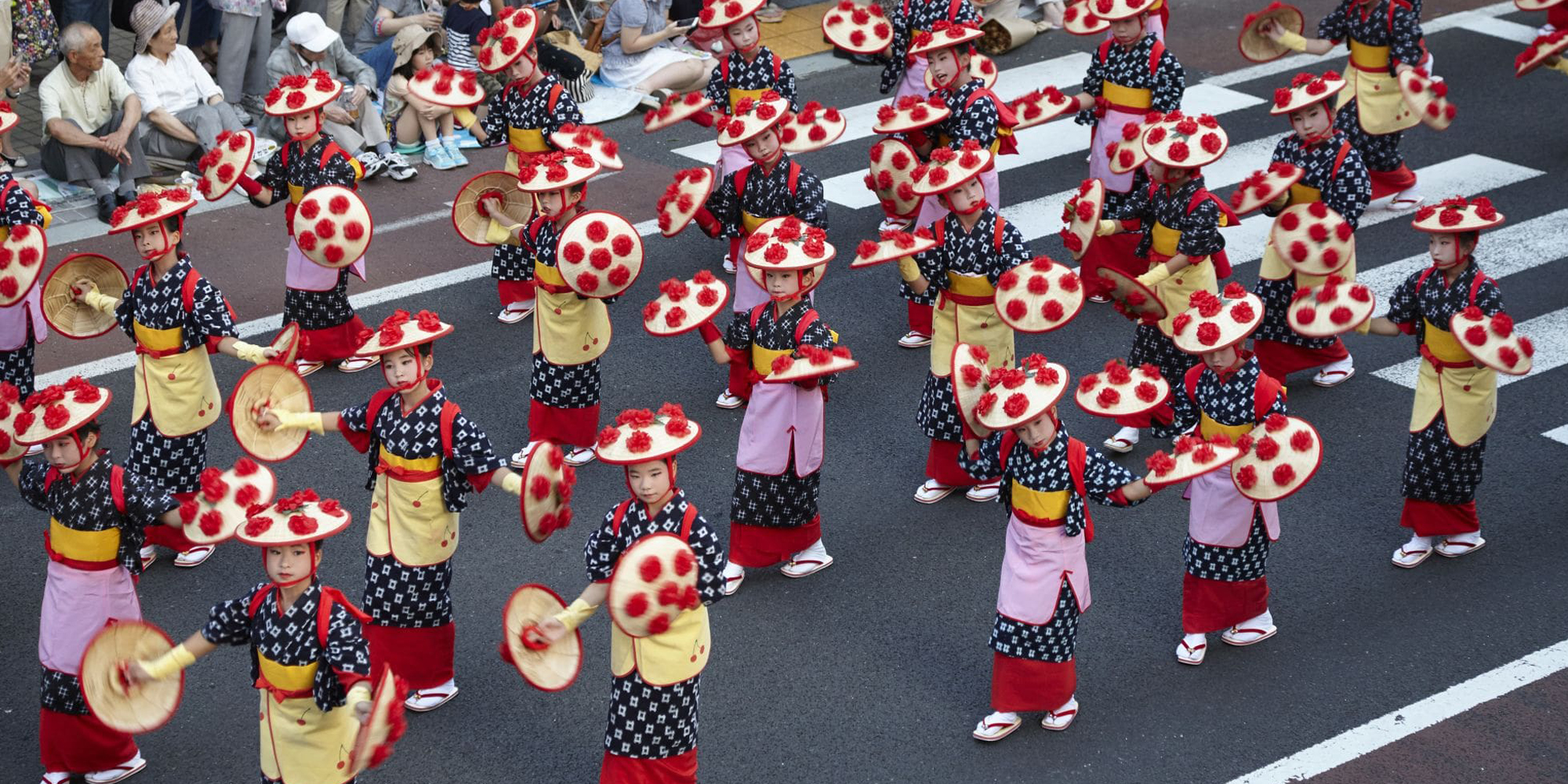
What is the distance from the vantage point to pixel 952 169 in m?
8.80

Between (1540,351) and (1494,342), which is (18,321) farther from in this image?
(1540,351)

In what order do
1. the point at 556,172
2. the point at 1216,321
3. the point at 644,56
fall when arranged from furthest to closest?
the point at 644,56 → the point at 556,172 → the point at 1216,321

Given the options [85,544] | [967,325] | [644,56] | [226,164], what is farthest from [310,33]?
[85,544]

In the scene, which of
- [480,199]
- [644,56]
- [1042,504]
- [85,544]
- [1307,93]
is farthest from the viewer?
[644,56]

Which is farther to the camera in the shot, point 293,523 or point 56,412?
point 56,412

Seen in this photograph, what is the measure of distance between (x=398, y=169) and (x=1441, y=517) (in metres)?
8.54

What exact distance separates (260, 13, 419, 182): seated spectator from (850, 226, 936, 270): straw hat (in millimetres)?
5934

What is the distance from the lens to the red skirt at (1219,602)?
7.82 meters

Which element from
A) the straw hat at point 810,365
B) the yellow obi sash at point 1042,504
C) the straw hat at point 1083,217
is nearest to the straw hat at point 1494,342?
the straw hat at point 1083,217

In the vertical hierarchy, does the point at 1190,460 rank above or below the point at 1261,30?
above

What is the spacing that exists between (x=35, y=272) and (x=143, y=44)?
495 centimetres

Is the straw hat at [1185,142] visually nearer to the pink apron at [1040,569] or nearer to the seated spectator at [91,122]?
the pink apron at [1040,569]

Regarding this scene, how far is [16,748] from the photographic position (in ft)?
23.9

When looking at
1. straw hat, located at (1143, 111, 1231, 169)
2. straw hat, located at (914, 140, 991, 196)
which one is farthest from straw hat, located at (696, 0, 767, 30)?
straw hat, located at (1143, 111, 1231, 169)
